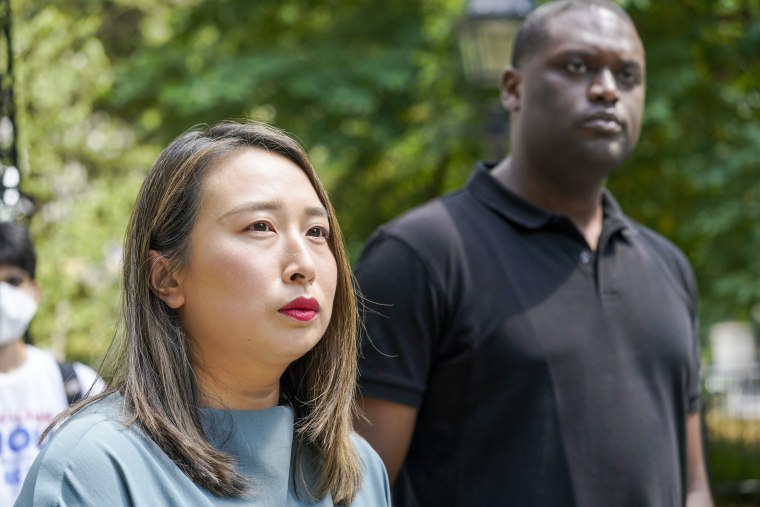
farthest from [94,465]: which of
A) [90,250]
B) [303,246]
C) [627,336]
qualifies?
[90,250]

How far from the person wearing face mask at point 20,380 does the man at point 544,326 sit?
1450mm

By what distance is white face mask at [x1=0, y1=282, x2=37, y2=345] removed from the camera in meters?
4.16

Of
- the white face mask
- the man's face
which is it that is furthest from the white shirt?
the man's face

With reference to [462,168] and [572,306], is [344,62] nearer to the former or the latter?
[462,168]

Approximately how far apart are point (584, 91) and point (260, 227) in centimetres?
144

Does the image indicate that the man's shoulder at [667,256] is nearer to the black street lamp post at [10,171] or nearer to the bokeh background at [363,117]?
the black street lamp post at [10,171]

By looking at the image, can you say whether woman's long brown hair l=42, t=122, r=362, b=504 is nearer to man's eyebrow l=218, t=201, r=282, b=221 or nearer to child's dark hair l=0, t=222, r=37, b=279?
man's eyebrow l=218, t=201, r=282, b=221

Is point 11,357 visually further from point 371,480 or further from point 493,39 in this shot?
point 493,39

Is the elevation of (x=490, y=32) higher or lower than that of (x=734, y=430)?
higher

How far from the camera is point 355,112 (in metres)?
11.1

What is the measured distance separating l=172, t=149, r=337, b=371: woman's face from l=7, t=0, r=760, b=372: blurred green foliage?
584 centimetres

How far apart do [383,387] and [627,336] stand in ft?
2.25

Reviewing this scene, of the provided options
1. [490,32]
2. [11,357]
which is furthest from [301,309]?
[490,32]

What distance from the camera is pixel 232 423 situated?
1.92 meters
